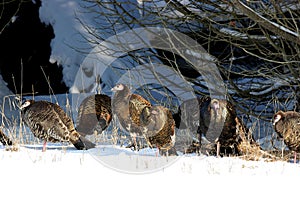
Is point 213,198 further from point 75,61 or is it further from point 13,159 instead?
point 75,61

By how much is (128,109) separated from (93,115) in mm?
474

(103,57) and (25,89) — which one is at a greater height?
(103,57)

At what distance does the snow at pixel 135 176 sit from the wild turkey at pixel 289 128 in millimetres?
410

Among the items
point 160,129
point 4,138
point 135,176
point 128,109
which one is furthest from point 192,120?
point 4,138

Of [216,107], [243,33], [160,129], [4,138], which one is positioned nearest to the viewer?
[160,129]

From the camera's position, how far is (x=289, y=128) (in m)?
5.66

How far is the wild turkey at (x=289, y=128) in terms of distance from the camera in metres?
5.66

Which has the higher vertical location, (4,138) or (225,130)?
(225,130)

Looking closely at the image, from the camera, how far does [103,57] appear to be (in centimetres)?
1112

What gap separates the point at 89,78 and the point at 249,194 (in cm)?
742

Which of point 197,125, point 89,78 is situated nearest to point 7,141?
point 197,125

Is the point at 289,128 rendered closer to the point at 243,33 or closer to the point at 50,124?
the point at 243,33


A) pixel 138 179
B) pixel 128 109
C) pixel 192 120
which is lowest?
pixel 138 179

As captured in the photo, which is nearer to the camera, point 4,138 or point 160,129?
point 160,129
